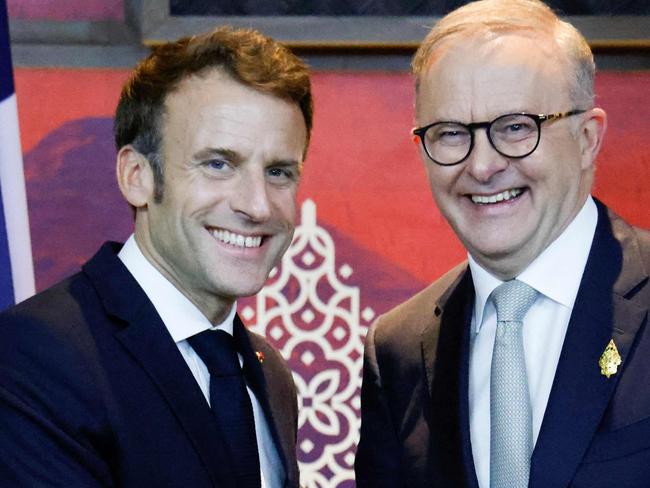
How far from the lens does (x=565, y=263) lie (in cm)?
200

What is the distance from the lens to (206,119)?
2.00 m

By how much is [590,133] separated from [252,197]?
589 millimetres

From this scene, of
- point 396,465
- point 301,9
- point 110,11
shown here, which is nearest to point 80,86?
point 110,11

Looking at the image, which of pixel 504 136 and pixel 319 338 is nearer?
pixel 504 136

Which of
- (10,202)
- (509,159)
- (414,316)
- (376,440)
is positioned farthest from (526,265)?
(10,202)

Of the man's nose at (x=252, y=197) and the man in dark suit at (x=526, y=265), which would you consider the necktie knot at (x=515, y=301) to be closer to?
the man in dark suit at (x=526, y=265)

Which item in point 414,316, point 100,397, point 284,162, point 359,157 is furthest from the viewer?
point 359,157

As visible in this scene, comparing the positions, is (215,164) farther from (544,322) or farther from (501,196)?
(544,322)

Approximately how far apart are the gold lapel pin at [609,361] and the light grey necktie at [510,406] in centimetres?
13

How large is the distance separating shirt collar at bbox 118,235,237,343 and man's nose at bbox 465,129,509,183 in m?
0.54

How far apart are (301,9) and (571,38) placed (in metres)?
1.14

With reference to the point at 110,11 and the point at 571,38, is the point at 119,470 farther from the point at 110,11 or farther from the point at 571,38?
the point at 110,11

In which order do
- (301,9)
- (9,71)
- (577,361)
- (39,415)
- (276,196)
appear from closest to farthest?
(39,415) < (577,361) < (276,196) < (9,71) < (301,9)

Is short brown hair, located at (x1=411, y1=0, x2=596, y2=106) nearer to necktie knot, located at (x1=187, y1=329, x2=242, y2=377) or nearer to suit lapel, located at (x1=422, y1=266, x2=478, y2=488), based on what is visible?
suit lapel, located at (x1=422, y1=266, x2=478, y2=488)
